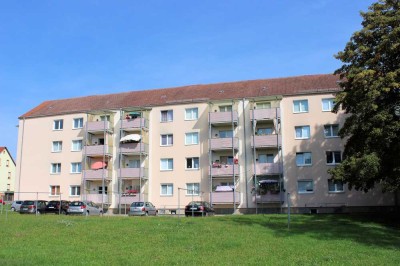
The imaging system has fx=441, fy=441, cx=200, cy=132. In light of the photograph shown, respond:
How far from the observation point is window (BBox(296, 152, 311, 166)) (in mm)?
46969

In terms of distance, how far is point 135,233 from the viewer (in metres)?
21.8

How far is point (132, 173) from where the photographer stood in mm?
50969

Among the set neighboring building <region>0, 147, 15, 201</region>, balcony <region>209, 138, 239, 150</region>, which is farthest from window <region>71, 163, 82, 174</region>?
neighboring building <region>0, 147, 15, 201</region>

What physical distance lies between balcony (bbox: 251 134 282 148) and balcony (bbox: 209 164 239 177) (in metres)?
3.17

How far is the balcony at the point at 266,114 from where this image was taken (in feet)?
155

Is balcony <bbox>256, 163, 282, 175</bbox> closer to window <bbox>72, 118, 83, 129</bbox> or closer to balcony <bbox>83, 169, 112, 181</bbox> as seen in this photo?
balcony <bbox>83, 169, 112, 181</bbox>

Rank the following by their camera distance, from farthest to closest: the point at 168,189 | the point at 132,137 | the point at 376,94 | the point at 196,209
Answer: the point at 132,137, the point at 168,189, the point at 196,209, the point at 376,94

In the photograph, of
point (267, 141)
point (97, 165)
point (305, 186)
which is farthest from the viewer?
point (97, 165)

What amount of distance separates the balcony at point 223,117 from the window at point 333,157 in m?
10.5

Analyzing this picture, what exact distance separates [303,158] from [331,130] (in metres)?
4.19

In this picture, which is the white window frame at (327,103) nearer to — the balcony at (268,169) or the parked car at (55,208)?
the balcony at (268,169)

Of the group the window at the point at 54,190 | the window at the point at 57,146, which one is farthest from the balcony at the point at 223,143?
the window at the point at 54,190

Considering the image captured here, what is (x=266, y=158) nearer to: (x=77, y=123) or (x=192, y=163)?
(x=192, y=163)

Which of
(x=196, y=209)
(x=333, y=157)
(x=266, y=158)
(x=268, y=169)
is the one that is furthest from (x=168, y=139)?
(x=333, y=157)
